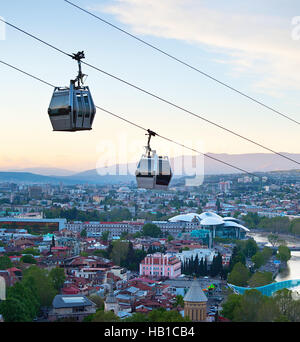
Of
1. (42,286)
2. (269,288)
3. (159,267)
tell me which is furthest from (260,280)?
(42,286)

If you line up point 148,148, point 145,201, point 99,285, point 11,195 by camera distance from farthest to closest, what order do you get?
point 11,195 < point 145,201 < point 99,285 < point 148,148

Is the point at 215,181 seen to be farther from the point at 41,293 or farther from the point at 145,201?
the point at 41,293

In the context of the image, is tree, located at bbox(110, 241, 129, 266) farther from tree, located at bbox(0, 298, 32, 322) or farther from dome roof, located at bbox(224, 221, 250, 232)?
dome roof, located at bbox(224, 221, 250, 232)

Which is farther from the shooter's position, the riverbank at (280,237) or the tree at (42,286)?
the riverbank at (280,237)

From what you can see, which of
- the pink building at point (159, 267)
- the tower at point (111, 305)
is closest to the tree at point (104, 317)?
the tower at point (111, 305)

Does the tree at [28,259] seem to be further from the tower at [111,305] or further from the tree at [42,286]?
the tower at [111,305]
